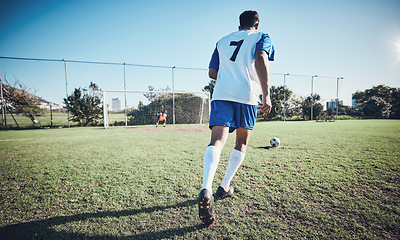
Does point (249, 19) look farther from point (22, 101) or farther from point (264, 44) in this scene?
point (22, 101)

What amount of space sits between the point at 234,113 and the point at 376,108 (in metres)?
26.6

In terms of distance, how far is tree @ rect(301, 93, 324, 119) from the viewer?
1816 centimetres

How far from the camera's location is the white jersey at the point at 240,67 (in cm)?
157

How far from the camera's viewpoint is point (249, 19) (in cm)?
173

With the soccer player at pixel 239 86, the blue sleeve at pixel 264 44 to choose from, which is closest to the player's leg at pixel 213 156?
the soccer player at pixel 239 86

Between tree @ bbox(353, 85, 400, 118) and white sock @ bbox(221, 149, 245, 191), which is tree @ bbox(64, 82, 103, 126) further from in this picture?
tree @ bbox(353, 85, 400, 118)

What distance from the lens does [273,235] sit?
1129 mm

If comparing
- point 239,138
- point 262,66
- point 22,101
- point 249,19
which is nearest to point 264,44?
point 262,66

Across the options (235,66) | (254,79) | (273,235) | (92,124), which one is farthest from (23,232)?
(92,124)

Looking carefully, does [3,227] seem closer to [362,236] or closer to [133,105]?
[362,236]

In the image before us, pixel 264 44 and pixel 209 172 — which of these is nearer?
pixel 209 172

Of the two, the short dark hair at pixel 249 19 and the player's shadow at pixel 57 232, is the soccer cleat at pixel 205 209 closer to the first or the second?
the player's shadow at pixel 57 232

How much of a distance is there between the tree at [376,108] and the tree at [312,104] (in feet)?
23.0

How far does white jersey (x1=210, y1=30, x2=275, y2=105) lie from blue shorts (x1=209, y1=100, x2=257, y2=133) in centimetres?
5
